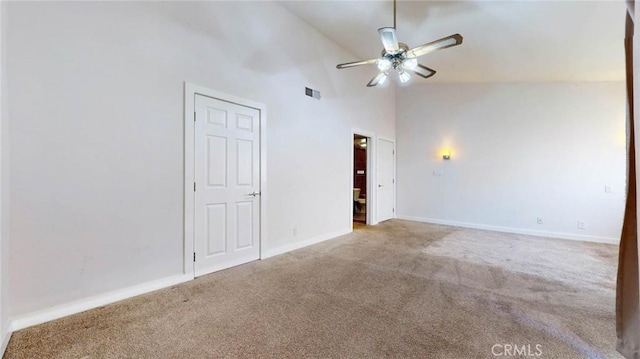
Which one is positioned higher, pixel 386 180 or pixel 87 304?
pixel 386 180

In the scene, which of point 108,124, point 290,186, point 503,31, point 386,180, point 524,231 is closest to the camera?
point 108,124

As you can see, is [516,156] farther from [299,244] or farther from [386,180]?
[299,244]

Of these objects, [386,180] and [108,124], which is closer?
[108,124]

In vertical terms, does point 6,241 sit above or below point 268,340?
above

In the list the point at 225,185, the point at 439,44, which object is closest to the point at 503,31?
the point at 439,44

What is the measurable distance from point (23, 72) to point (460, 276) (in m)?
4.39

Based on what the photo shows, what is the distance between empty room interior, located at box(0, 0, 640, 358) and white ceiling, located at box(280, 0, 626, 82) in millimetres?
36

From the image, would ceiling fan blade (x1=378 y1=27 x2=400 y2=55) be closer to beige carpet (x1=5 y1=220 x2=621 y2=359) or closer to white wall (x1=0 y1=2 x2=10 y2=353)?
beige carpet (x1=5 y1=220 x2=621 y2=359)

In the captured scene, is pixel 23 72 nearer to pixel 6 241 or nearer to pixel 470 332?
pixel 6 241

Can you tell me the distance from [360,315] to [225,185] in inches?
83.2

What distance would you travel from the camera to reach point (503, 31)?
12.2 ft

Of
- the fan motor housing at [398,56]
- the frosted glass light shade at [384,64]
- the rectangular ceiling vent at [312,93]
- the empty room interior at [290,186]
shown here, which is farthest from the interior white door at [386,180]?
the fan motor housing at [398,56]

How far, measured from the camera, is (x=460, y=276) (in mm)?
3123

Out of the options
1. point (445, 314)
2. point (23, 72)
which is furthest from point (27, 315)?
point (445, 314)
